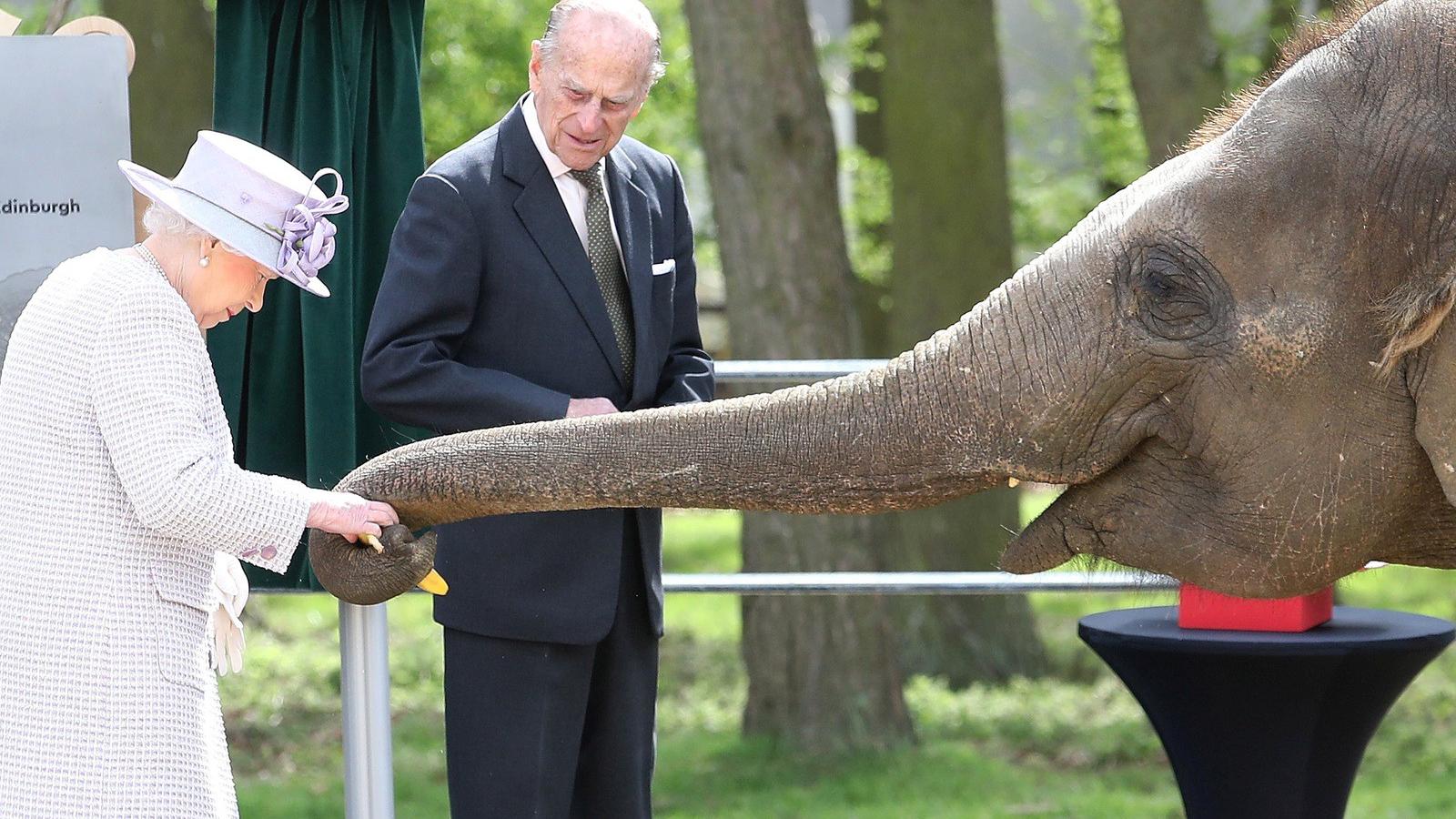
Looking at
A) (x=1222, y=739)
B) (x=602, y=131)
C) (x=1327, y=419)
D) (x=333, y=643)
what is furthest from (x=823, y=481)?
(x=333, y=643)

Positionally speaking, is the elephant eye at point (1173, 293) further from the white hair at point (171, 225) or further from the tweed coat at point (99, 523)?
the white hair at point (171, 225)

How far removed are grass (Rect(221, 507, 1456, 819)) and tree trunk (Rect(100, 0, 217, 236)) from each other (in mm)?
2809

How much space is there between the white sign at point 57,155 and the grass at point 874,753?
10.3ft

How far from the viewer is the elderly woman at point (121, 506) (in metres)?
3.37

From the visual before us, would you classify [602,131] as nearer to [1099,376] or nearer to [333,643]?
[1099,376]

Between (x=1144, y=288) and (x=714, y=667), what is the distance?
8.21 meters

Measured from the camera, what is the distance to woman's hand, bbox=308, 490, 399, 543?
11.2 feet

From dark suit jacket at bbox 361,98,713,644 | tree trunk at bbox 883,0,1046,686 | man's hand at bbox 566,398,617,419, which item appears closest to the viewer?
man's hand at bbox 566,398,617,419

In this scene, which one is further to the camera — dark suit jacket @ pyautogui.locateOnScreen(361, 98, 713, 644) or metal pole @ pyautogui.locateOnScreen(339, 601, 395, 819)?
metal pole @ pyautogui.locateOnScreen(339, 601, 395, 819)

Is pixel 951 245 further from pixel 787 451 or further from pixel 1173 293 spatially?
pixel 787 451

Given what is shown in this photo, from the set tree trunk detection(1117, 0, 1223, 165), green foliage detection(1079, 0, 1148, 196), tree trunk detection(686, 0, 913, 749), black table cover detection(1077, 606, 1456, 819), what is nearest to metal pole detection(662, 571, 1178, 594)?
black table cover detection(1077, 606, 1456, 819)

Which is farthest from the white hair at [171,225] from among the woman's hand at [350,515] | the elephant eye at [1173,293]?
the elephant eye at [1173,293]

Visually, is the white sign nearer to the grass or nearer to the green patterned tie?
the green patterned tie

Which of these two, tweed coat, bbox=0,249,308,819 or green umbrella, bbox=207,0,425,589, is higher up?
green umbrella, bbox=207,0,425,589
